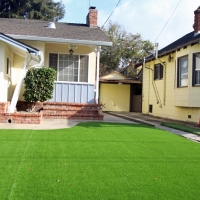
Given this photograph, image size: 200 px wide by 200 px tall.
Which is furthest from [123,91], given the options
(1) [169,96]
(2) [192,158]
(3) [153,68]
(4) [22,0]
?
(2) [192,158]

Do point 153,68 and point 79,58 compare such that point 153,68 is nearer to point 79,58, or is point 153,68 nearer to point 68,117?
point 79,58

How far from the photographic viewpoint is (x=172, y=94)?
52.2 ft

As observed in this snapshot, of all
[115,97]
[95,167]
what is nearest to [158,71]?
[115,97]

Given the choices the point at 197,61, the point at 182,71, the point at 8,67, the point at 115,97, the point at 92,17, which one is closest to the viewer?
the point at 8,67

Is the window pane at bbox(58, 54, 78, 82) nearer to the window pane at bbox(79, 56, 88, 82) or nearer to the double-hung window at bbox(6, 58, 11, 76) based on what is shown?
the window pane at bbox(79, 56, 88, 82)

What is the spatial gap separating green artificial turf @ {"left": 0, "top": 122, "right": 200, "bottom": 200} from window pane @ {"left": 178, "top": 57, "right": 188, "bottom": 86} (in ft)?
24.0

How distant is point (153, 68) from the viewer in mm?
19203

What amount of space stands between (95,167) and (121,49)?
113ft

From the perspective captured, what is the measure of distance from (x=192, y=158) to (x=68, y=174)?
2.87 meters

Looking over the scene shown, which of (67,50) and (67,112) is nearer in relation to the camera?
(67,112)

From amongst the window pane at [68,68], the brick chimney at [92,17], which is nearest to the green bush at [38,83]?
the window pane at [68,68]

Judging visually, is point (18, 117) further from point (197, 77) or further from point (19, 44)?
point (197, 77)

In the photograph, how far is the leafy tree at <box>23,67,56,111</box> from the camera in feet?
37.6

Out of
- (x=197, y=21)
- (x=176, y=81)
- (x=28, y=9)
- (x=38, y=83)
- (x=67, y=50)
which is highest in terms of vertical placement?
(x=28, y=9)
